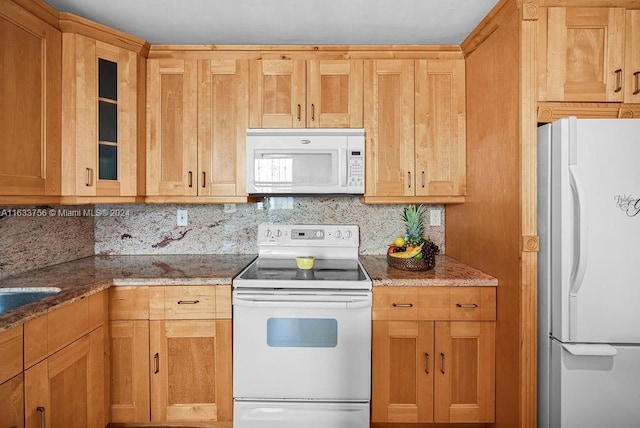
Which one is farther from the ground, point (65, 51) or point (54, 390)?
point (65, 51)

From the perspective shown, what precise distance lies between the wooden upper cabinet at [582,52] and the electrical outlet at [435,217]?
112cm

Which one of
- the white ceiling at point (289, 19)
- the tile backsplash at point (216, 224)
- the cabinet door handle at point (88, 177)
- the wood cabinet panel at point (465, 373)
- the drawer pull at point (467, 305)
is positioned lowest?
the wood cabinet panel at point (465, 373)

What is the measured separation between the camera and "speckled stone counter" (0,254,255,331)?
143cm

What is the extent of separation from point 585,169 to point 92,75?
255 centimetres

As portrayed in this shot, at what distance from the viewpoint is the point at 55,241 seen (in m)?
2.20

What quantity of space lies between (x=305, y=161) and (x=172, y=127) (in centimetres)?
89

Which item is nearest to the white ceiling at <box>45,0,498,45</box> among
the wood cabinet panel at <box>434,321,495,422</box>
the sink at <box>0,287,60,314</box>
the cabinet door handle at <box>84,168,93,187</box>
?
the cabinet door handle at <box>84,168,93,187</box>

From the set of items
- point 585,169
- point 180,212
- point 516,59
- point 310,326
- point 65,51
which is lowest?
point 310,326

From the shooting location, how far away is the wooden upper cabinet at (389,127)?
2.21 m

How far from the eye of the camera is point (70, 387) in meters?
1.55

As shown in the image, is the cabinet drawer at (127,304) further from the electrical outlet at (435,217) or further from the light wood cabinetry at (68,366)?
the electrical outlet at (435,217)

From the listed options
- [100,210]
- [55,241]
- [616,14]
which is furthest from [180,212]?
[616,14]

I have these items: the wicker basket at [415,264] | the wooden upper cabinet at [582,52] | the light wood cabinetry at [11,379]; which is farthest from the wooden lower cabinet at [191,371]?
the wooden upper cabinet at [582,52]

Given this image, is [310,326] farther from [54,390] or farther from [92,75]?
[92,75]
